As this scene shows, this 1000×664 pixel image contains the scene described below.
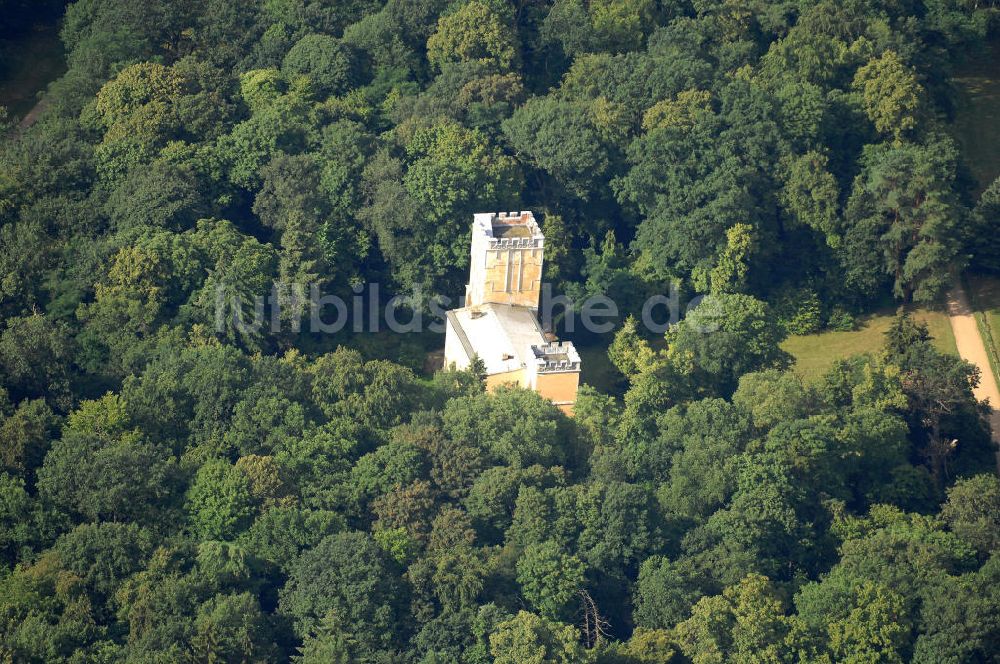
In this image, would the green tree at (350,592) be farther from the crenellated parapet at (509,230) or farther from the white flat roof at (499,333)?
the crenellated parapet at (509,230)

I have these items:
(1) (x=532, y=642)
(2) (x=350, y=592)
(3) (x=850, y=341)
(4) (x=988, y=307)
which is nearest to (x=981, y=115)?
(4) (x=988, y=307)

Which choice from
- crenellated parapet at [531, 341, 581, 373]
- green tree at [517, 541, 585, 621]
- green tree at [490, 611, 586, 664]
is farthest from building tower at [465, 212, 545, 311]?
green tree at [490, 611, 586, 664]

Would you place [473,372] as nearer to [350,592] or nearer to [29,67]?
[350,592]

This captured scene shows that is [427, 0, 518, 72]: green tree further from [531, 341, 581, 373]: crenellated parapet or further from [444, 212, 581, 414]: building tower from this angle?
[531, 341, 581, 373]: crenellated parapet

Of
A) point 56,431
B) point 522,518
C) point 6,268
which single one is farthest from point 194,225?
point 522,518

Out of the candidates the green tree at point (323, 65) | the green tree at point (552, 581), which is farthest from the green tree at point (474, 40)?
the green tree at point (552, 581)
